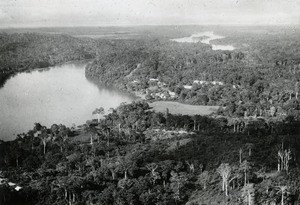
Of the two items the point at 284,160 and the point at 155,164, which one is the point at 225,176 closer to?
the point at 155,164

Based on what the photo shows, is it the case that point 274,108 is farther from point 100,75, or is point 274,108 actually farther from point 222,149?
point 100,75

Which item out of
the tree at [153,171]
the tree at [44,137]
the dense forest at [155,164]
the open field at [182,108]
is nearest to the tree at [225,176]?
the dense forest at [155,164]

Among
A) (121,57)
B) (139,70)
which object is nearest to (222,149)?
(139,70)

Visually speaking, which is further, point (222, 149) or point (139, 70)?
point (139, 70)

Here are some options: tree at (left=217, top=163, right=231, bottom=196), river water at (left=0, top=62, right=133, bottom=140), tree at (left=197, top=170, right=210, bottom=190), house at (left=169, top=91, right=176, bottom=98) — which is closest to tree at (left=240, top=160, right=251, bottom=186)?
tree at (left=217, top=163, right=231, bottom=196)

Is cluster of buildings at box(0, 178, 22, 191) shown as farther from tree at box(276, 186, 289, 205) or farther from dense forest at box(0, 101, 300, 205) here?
tree at box(276, 186, 289, 205)

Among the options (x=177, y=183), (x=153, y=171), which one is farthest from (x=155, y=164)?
(x=177, y=183)
